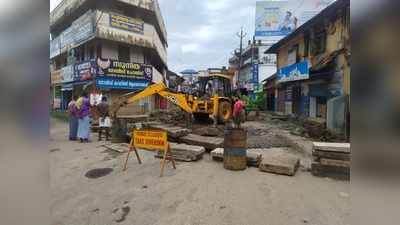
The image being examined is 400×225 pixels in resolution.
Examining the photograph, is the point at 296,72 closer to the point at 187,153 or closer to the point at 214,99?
the point at 214,99

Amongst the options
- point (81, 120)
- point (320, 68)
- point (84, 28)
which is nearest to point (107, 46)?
point (84, 28)

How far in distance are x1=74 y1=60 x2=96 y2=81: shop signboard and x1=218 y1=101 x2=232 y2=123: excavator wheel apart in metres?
10.9

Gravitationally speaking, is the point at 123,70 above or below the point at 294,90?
above

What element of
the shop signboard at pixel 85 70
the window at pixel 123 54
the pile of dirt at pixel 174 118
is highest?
the window at pixel 123 54

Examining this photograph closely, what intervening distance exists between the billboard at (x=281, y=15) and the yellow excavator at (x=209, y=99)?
16.0m

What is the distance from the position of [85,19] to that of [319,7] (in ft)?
74.3

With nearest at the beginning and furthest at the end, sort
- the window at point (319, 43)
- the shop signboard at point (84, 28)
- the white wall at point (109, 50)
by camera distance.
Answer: the window at point (319, 43) < the shop signboard at point (84, 28) < the white wall at point (109, 50)

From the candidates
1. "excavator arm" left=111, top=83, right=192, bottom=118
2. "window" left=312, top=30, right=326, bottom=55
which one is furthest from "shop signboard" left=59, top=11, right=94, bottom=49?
"window" left=312, top=30, right=326, bottom=55

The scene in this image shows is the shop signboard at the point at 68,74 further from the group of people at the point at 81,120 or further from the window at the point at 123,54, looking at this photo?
the group of people at the point at 81,120

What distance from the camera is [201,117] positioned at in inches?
529

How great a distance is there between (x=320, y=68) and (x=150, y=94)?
8837mm

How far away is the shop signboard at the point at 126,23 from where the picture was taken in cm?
1893

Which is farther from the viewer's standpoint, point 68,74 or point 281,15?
point 281,15

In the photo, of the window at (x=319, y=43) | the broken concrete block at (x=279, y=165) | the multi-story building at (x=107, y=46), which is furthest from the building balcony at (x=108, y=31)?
the broken concrete block at (x=279, y=165)
